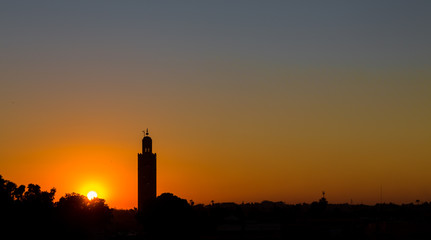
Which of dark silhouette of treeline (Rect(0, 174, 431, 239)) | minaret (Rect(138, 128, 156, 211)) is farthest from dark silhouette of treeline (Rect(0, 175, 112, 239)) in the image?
minaret (Rect(138, 128, 156, 211))

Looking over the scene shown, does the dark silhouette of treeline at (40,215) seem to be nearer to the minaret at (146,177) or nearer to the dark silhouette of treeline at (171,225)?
the dark silhouette of treeline at (171,225)

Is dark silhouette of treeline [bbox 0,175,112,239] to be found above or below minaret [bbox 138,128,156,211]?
below

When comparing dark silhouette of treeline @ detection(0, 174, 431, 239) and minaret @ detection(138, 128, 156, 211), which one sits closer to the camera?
dark silhouette of treeline @ detection(0, 174, 431, 239)

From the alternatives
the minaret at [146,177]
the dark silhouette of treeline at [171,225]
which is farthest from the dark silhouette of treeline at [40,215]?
the minaret at [146,177]

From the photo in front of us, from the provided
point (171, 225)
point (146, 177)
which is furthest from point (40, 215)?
point (146, 177)

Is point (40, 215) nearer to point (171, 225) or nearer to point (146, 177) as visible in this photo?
point (171, 225)

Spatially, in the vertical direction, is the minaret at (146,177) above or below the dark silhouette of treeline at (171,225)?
above

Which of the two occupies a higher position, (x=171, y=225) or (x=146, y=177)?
(x=146, y=177)

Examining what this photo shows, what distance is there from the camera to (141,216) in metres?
83.6

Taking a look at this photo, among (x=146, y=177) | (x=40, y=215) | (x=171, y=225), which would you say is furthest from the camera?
(x=146, y=177)

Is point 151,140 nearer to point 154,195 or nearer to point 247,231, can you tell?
point 154,195

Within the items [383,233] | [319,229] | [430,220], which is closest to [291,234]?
[319,229]

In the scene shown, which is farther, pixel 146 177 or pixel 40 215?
pixel 146 177

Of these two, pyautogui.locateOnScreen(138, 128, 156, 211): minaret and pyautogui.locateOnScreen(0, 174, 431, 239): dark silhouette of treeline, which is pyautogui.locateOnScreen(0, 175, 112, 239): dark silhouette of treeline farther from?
pyautogui.locateOnScreen(138, 128, 156, 211): minaret
